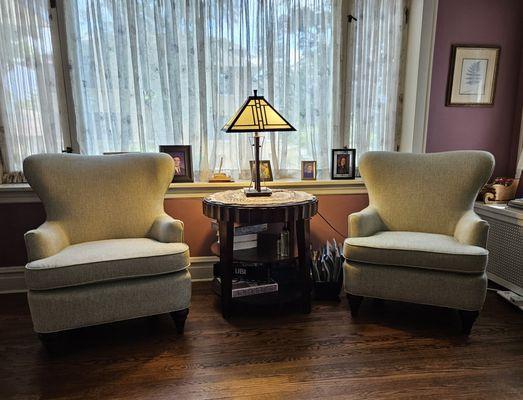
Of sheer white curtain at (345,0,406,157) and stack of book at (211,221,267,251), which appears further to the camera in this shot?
sheer white curtain at (345,0,406,157)

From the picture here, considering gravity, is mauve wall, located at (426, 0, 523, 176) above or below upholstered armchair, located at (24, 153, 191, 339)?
above

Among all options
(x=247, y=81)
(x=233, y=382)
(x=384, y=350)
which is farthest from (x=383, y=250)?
(x=247, y=81)

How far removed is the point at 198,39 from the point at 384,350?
7.32 ft

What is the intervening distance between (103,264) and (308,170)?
156 centimetres

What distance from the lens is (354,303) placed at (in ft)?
6.70

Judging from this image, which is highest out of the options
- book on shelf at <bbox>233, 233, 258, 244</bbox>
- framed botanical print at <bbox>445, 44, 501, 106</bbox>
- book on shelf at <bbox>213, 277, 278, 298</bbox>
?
framed botanical print at <bbox>445, 44, 501, 106</bbox>

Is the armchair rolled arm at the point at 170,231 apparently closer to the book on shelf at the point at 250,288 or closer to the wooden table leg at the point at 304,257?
the book on shelf at the point at 250,288

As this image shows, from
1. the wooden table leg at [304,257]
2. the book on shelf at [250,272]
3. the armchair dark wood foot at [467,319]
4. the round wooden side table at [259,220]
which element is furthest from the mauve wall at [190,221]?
the armchair dark wood foot at [467,319]

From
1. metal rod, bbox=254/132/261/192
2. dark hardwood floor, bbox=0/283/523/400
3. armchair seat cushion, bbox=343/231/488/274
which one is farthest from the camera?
metal rod, bbox=254/132/261/192

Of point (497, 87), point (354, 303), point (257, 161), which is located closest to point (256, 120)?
point (257, 161)

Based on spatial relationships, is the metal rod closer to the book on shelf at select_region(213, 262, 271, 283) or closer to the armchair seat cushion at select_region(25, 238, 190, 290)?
the book on shelf at select_region(213, 262, 271, 283)

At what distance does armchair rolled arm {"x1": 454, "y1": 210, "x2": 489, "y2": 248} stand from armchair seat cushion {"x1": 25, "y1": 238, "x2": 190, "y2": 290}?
1.53 meters

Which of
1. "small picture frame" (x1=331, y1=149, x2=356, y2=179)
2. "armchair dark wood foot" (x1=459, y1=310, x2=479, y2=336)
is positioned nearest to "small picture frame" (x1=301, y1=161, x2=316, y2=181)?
"small picture frame" (x1=331, y1=149, x2=356, y2=179)

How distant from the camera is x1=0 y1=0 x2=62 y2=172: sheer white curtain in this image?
2250 millimetres
